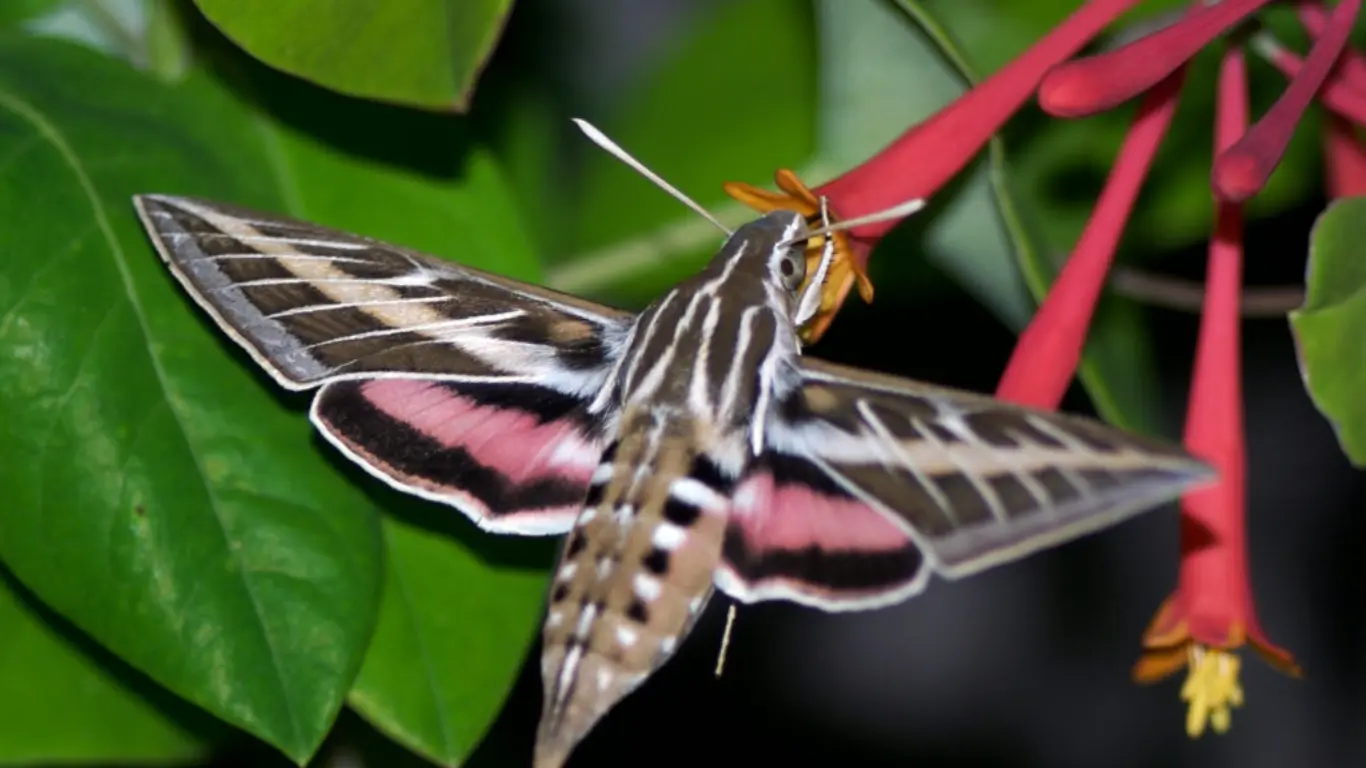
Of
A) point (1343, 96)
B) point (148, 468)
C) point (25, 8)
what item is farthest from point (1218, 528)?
point (25, 8)

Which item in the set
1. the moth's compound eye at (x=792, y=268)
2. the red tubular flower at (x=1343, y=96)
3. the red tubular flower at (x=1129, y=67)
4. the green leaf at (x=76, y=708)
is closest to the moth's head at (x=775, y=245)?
the moth's compound eye at (x=792, y=268)

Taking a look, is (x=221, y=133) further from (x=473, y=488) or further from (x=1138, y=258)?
(x=1138, y=258)

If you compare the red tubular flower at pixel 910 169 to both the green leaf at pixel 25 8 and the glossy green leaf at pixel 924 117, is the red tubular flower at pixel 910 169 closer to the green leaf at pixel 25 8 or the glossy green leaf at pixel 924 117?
the glossy green leaf at pixel 924 117

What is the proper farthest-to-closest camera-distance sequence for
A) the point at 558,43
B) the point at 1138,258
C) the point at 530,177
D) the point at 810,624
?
the point at 810,624 < the point at 558,43 < the point at 530,177 < the point at 1138,258

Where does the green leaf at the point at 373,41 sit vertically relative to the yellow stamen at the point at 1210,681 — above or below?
above

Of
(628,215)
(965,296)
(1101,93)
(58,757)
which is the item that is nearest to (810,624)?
(965,296)

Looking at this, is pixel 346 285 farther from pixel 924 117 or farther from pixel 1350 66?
pixel 1350 66
